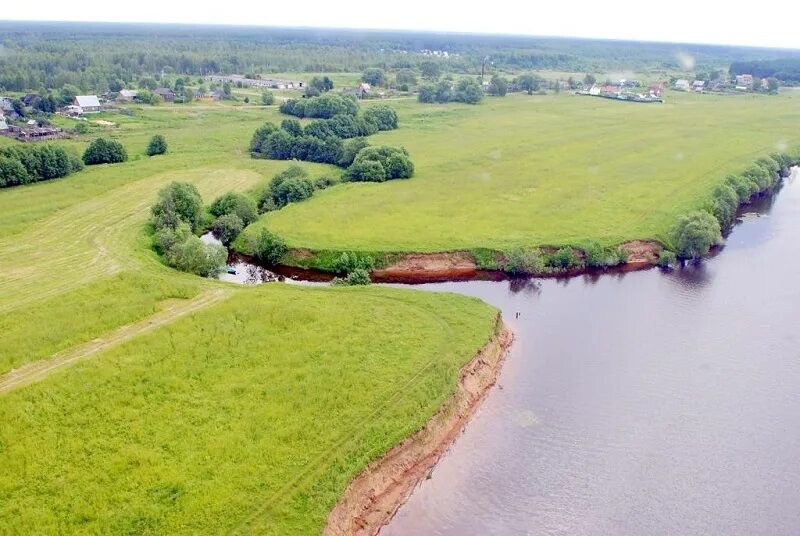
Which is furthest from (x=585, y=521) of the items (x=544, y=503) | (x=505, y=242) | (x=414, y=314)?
(x=505, y=242)

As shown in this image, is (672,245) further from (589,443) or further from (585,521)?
(585,521)

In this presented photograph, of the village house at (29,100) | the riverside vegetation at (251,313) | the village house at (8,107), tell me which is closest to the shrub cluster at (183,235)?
the riverside vegetation at (251,313)

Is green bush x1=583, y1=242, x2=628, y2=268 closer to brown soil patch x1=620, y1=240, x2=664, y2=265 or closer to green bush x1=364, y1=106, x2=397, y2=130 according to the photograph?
brown soil patch x1=620, y1=240, x2=664, y2=265

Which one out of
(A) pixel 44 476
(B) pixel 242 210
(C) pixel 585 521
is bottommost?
(C) pixel 585 521

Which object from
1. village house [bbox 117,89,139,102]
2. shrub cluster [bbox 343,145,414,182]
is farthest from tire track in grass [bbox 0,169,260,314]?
village house [bbox 117,89,139,102]

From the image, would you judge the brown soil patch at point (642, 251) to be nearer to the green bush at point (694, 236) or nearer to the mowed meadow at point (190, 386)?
the green bush at point (694, 236)

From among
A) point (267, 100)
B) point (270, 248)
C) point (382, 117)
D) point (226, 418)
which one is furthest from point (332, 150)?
point (226, 418)
